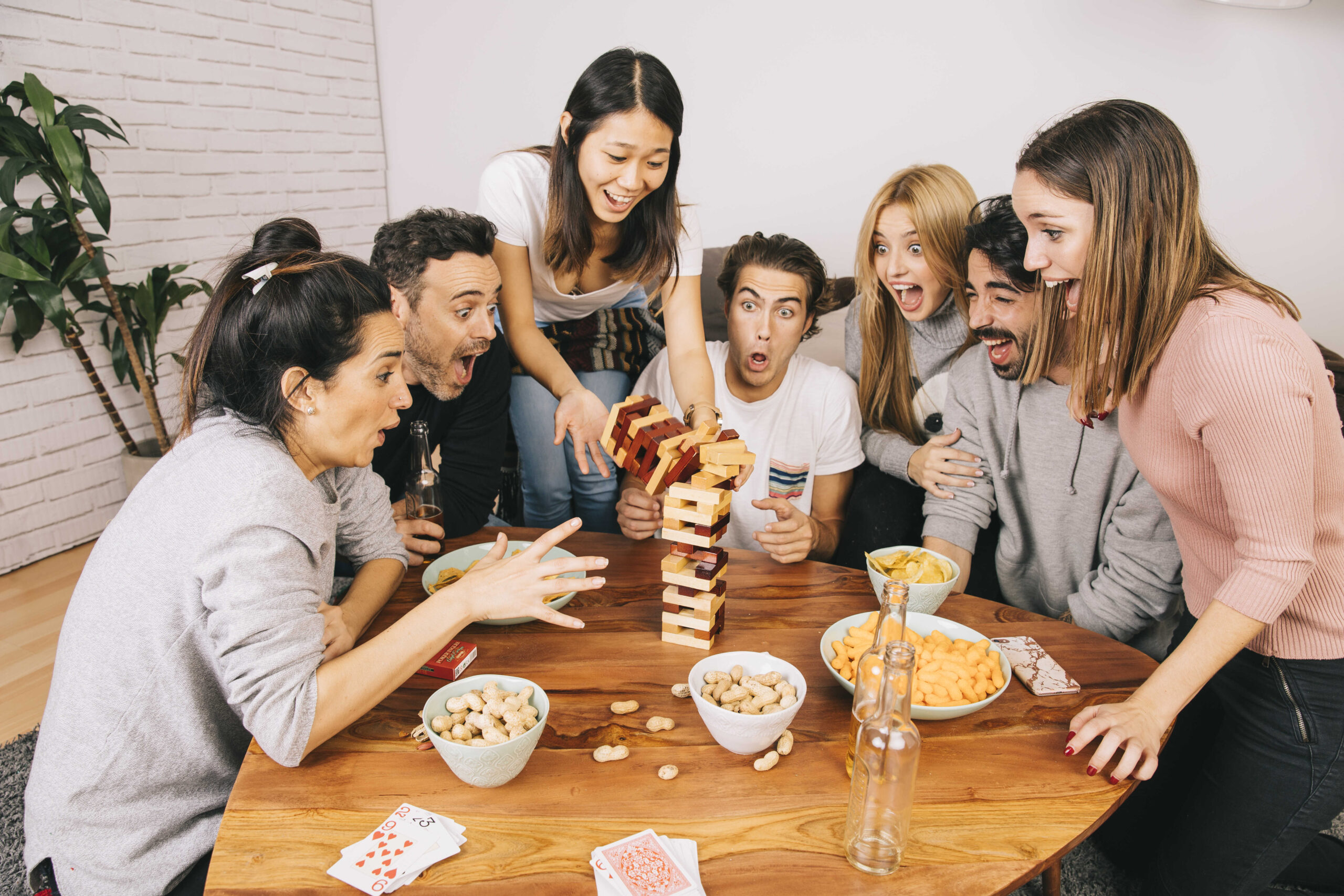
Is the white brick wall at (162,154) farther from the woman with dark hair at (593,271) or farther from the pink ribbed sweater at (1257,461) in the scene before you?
the pink ribbed sweater at (1257,461)

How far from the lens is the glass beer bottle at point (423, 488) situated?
1.73 meters

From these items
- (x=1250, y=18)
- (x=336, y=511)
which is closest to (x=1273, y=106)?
(x=1250, y=18)

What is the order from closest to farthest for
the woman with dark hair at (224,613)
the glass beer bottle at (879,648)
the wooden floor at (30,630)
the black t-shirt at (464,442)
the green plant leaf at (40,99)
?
1. the glass beer bottle at (879,648)
2. the woman with dark hair at (224,613)
3. the black t-shirt at (464,442)
4. the wooden floor at (30,630)
5. the green plant leaf at (40,99)

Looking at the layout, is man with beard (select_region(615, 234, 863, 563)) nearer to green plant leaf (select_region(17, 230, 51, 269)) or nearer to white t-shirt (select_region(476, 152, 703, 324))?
white t-shirt (select_region(476, 152, 703, 324))

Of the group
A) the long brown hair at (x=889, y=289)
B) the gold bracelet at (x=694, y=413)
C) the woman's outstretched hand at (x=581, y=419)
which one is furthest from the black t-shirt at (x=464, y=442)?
the long brown hair at (x=889, y=289)

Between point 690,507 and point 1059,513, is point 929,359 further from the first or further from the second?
point 690,507

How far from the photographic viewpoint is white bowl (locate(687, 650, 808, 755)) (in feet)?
3.39

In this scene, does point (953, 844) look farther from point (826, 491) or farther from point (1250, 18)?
point (1250, 18)

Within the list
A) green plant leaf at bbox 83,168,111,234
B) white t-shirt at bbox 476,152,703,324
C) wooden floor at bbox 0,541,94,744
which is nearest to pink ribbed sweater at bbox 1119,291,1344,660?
white t-shirt at bbox 476,152,703,324

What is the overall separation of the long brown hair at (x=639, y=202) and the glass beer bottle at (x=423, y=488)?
2.16 feet

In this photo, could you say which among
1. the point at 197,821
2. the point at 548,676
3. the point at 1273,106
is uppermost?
the point at 1273,106

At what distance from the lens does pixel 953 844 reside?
95 centimetres

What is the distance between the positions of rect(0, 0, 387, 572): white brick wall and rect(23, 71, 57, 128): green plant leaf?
0.39 metres

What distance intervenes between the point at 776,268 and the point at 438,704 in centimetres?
154
